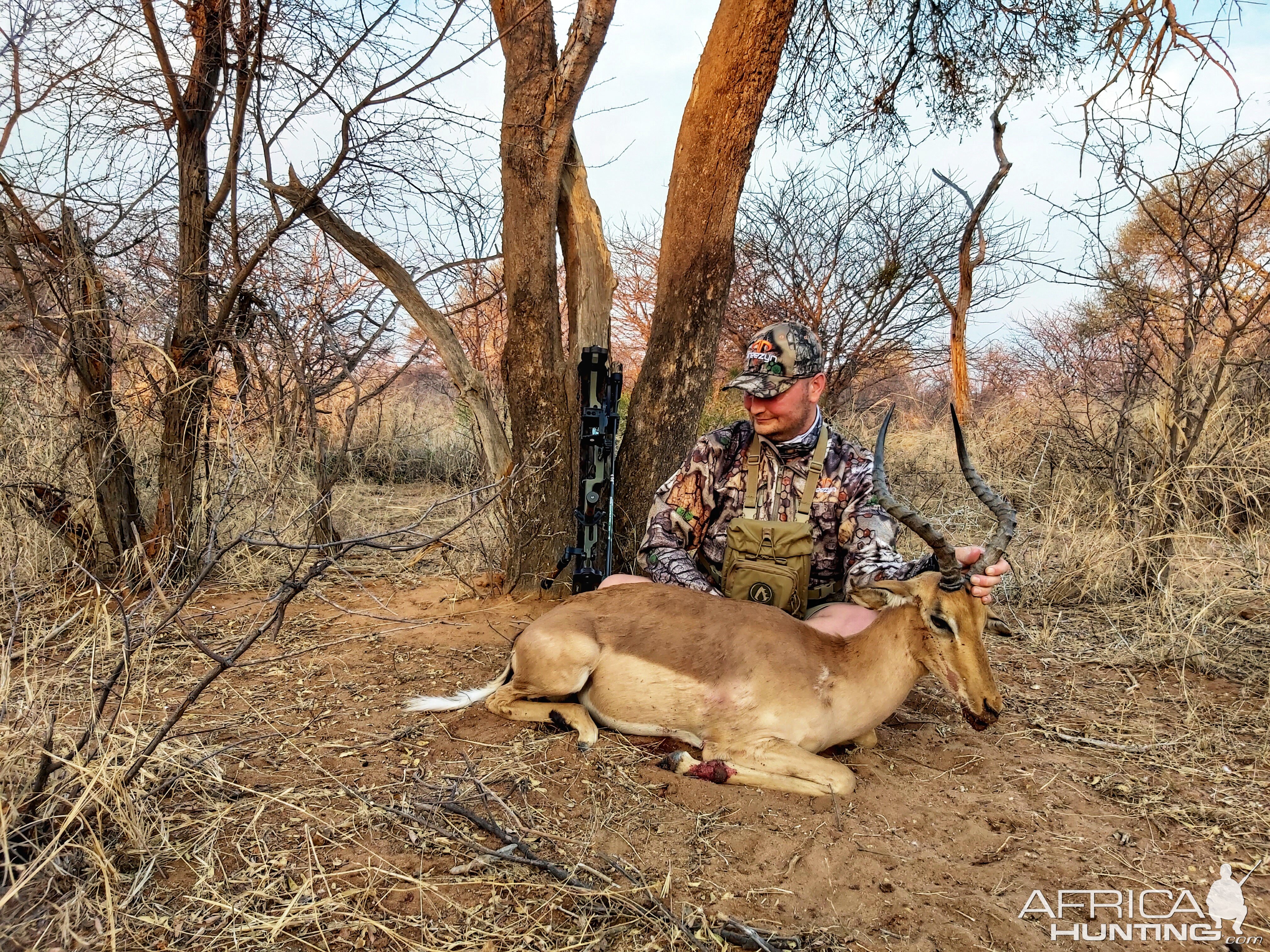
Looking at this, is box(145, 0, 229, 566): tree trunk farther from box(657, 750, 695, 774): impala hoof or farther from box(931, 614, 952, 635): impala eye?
box(931, 614, 952, 635): impala eye

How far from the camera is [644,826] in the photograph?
10.3 ft

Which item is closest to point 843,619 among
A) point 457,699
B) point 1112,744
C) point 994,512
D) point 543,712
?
point 994,512

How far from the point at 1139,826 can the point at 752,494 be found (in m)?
2.31

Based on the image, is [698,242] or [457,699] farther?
[698,242]

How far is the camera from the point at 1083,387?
984 centimetres

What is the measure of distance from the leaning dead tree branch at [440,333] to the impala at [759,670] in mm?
2355

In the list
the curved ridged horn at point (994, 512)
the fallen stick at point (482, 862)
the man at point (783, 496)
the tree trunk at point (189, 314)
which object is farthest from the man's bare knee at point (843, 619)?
the tree trunk at point (189, 314)

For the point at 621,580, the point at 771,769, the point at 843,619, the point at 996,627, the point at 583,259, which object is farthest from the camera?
the point at 583,259

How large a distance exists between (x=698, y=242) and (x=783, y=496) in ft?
6.59

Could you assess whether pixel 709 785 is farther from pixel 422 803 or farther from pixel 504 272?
pixel 504 272

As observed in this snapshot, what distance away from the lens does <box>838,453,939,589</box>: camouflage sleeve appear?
4.18 m

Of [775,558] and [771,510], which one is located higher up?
[771,510]

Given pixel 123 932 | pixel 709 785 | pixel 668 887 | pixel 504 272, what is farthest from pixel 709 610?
pixel 504 272

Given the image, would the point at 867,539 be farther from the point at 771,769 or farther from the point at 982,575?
the point at 771,769
